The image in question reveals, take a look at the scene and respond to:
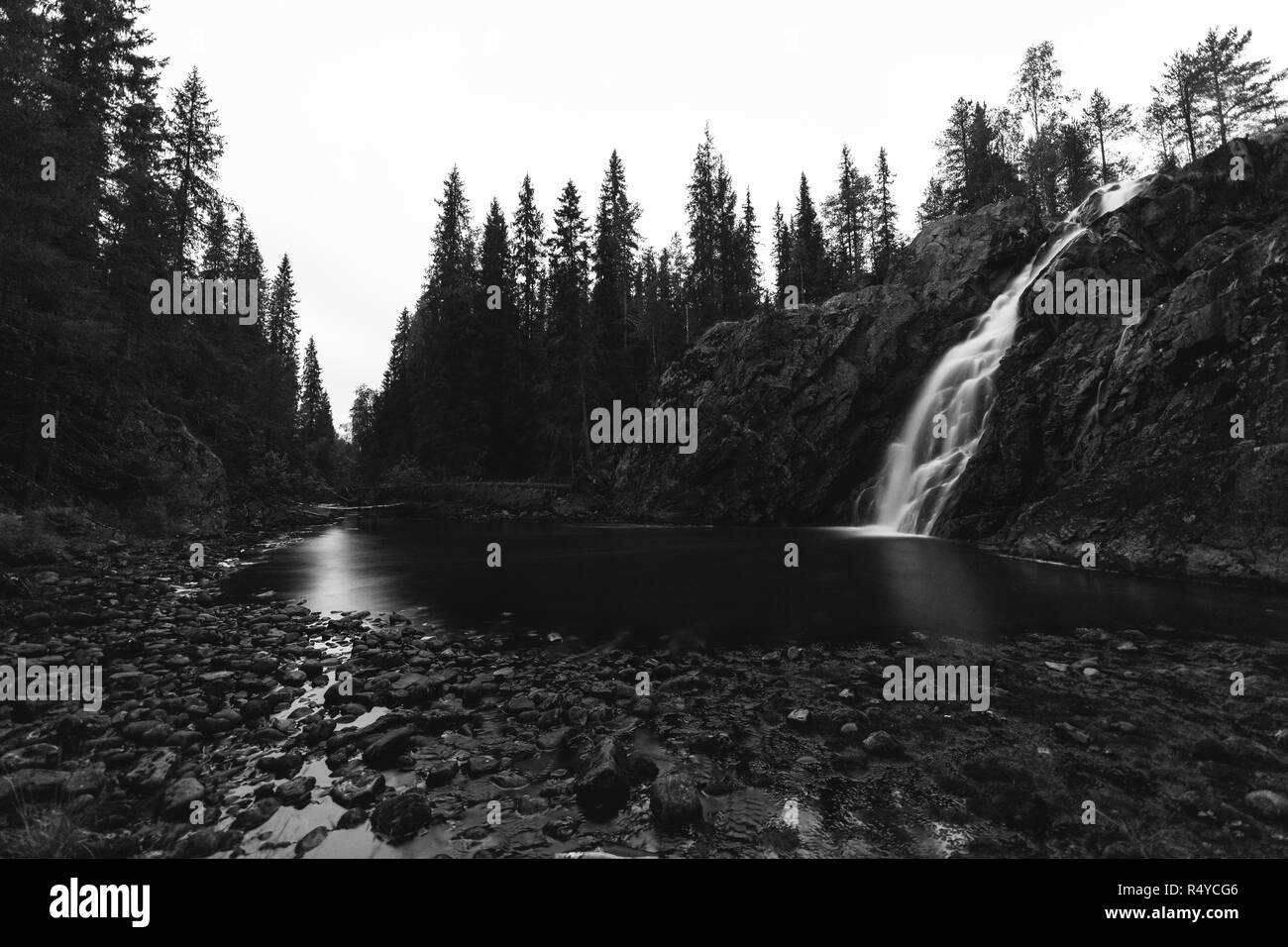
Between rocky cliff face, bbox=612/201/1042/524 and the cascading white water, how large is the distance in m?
2.00

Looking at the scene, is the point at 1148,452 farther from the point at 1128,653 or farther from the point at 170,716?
the point at 170,716

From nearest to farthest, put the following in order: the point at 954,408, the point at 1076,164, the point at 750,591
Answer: the point at 750,591 → the point at 954,408 → the point at 1076,164

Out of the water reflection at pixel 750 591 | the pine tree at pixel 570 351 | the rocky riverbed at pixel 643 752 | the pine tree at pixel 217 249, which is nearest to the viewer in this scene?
the rocky riverbed at pixel 643 752

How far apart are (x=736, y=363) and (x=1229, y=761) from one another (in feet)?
118

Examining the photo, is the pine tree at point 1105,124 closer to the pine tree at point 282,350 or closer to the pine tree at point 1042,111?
the pine tree at point 1042,111

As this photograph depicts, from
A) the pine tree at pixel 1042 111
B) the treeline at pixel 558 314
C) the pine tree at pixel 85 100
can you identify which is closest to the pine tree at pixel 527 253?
the treeline at pixel 558 314

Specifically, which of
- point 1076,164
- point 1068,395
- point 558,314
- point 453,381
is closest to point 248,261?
point 453,381

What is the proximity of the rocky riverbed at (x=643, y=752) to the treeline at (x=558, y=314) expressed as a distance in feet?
119

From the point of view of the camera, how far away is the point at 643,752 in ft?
18.1

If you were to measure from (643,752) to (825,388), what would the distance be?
33465 mm

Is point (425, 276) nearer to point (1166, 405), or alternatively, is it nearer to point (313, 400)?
point (313, 400)

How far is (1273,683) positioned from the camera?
6746 millimetres

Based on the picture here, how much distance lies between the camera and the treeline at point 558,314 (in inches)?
1820

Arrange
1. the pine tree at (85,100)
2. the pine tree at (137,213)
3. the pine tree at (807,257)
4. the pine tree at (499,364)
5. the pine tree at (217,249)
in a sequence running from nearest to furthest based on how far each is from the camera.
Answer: the pine tree at (85,100) → the pine tree at (137,213) → the pine tree at (217,249) → the pine tree at (499,364) → the pine tree at (807,257)
